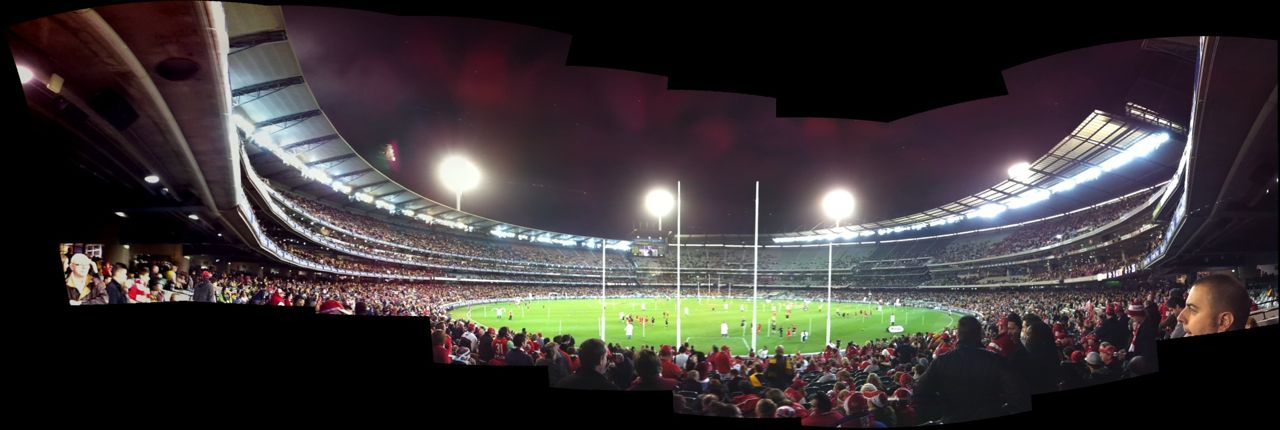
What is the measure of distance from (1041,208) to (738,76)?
5.48 meters

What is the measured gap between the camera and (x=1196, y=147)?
3.61 metres

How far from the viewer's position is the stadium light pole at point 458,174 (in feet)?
15.4

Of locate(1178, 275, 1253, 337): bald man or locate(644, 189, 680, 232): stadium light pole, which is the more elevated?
locate(644, 189, 680, 232): stadium light pole

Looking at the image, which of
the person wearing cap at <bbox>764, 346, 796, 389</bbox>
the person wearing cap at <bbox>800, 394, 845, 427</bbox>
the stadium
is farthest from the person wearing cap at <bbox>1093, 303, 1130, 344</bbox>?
the person wearing cap at <bbox>764, 346, 796, 389</bbox>

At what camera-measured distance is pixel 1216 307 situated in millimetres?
3439

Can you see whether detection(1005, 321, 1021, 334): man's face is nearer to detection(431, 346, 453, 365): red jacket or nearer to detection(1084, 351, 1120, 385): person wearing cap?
detection(1084, 351, 1120, 385): person wearing cap

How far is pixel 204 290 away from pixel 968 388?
6.91 m

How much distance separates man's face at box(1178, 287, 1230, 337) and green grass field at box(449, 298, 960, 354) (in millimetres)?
3945

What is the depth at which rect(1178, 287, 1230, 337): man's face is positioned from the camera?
341 centimetres

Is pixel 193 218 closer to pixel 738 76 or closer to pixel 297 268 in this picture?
pixel 297 268

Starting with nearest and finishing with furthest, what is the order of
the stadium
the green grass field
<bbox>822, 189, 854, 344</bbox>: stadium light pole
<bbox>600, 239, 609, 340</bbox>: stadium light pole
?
the stadium → <bbox>822, 189, 854, 344</bbox>: stadium light pole → <bbox>600, 239, 609, 340</bbox>: stadium light pole → the green grass field

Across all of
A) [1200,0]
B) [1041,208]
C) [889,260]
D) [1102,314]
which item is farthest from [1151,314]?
[889,260]

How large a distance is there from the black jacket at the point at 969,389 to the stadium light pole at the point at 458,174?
5.07 m

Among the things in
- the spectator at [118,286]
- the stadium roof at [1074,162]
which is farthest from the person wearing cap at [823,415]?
the spectator at [118,286]
